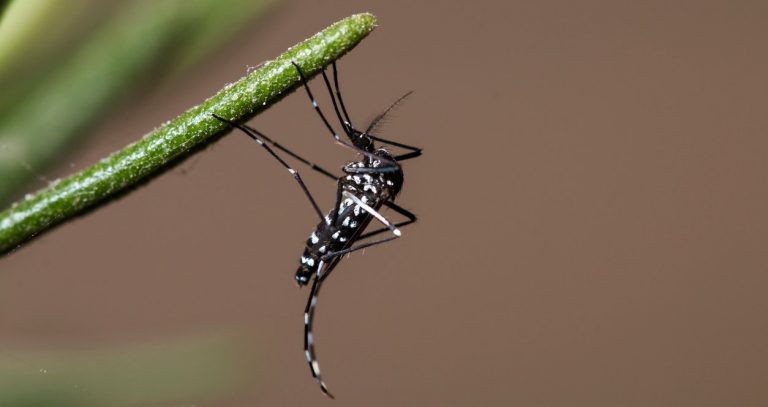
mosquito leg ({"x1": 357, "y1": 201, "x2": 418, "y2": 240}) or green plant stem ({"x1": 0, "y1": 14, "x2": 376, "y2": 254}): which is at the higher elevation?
mosquito leg ({"x1": 357, "y1": 201, "x2": 418, "y2": 240})

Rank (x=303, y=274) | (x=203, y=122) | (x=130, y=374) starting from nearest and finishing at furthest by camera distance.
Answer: (x=203, y=122) < (x=130, y=374) < (x=303, y=274)

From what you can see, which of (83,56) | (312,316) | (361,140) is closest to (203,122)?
(83,56)

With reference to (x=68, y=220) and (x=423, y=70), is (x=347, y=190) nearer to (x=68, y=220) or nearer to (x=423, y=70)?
(x=68, y=220)

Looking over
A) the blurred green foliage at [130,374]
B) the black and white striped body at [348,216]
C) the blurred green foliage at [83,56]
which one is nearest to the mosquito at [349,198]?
the black and white striped body at [348,216]

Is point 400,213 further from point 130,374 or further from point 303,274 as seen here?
point 130,374

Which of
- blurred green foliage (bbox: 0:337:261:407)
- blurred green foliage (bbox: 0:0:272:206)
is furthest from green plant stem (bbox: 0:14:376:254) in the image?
blurred green foliage (bbox: 0:337:261:407)

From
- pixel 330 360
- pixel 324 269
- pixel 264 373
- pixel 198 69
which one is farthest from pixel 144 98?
pixel 330 360

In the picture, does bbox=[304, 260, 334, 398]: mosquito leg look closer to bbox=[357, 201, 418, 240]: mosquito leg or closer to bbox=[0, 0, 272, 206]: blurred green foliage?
bbox=[357, 201, 418, 240]: mosquito leg
